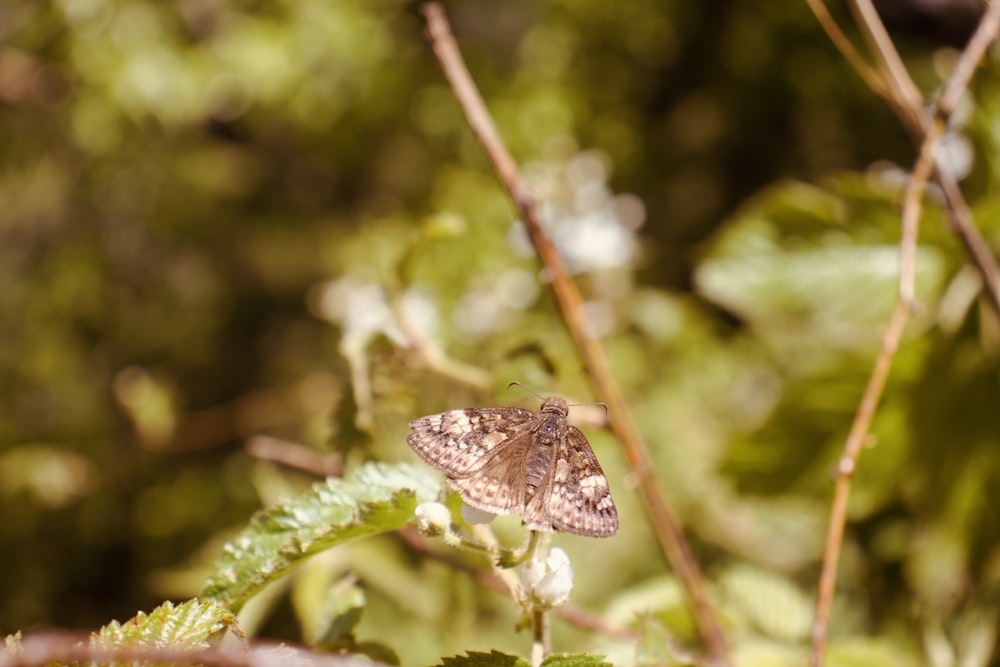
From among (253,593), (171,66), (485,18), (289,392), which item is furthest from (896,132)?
(253,593)

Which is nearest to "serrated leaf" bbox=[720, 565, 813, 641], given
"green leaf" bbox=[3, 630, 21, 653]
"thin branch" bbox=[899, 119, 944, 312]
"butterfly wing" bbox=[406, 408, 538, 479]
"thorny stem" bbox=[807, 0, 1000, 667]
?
"thorny stem" bbox=[807, 0, 1000, 667]

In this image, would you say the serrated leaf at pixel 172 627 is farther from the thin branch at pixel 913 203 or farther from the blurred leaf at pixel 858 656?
the thin branch at pixel 913 203


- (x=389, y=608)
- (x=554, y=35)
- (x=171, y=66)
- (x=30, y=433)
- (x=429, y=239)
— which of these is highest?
(x=554, y=35)

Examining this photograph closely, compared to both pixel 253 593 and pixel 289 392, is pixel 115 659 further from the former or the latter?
pixel 289 392

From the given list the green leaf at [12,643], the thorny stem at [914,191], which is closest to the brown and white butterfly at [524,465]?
the green leaf at [12,643]

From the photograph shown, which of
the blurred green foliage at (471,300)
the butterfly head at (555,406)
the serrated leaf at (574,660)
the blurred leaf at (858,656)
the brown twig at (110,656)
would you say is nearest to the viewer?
the brown twig at (110,656)

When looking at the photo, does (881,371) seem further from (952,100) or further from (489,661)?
(489,661)

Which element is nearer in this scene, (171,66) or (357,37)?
(171,66)
